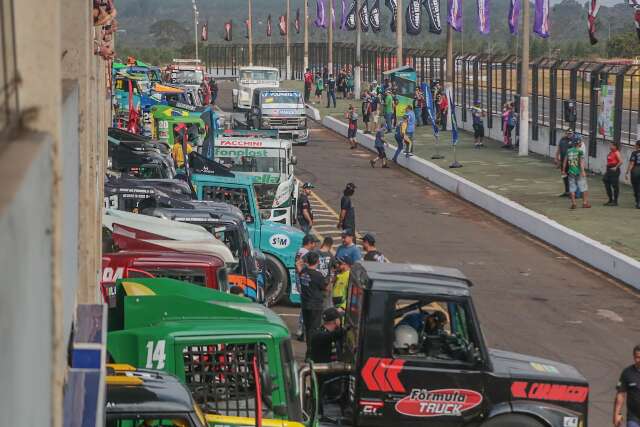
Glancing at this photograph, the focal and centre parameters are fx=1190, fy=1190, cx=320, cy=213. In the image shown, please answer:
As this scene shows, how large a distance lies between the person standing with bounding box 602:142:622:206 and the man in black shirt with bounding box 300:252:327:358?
14104mm

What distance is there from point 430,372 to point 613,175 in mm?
19329

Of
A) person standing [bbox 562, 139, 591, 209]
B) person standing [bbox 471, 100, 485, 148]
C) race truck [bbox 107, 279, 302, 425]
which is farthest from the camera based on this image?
person standing [bbox 471, 100, 485, 148]

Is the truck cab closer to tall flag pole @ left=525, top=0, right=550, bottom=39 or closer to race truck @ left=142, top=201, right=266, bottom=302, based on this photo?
race truck @ left=142, top=201, right=266, bottom=302

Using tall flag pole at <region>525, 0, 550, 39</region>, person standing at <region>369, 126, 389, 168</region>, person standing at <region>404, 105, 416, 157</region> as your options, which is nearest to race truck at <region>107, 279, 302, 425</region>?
person standing at <region>369, 126, 389, 168</region>

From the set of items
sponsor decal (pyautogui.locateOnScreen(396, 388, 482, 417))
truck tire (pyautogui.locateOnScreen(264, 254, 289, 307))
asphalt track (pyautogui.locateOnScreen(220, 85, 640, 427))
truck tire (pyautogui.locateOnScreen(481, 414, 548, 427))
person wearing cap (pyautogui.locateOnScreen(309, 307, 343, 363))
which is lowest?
asphalt track (pyautogui.locateOnScreen(220, 85, 640, 427))

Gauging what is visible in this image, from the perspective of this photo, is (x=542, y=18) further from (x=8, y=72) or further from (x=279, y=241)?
(x=8, y=72)

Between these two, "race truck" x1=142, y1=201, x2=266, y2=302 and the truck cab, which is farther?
the truck cab

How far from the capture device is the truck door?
34.6 feet

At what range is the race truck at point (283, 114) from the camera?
4819cm

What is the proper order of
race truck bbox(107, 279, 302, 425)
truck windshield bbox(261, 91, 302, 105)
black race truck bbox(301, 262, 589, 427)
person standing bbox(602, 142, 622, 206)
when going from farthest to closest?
truck windshield bbox(261, 91, 302, 105) → person standing bbox(602, 142, 622, 206) → black race truck bbox(301, 262, 589, 427) → race truck bbox(107, 279, 302, 425)

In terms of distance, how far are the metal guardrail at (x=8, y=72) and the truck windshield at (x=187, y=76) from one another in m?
63.0

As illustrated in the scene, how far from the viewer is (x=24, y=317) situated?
352 centimetres

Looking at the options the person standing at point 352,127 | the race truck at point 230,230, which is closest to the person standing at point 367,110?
the person standing at point 352,127

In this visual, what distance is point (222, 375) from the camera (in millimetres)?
9047
